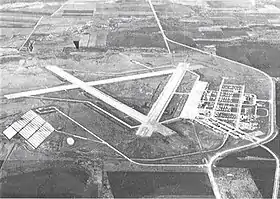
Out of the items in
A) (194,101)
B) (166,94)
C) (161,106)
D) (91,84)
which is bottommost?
(161,106)

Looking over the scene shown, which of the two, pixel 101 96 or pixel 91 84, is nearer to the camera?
pixel 101 96

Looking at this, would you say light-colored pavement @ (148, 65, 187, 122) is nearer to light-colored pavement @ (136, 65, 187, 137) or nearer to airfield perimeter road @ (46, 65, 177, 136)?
light-colored pavement @ (136, 65, 187, 137)

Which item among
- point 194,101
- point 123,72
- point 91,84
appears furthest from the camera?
point 123,72

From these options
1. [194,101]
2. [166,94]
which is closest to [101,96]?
[166,94]

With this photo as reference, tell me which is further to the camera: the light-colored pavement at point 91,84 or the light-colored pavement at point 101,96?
the light-colored pavement at point 91,84

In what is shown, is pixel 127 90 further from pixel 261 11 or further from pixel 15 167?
pixel 261 11

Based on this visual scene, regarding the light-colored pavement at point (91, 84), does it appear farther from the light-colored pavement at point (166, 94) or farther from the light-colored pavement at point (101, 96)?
the light-colored pavement at point (166, 94)

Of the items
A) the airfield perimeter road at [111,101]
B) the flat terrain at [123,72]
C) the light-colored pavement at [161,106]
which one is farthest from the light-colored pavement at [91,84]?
the light-colored pavement at [161,106]

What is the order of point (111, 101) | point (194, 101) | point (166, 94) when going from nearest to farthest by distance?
point (111, 101)
point (194, 101)
point (166, 94)

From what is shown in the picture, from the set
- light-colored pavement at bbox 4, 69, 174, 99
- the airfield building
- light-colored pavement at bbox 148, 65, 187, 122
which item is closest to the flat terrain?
light-colored pavement at bbox 4, 69, 174, 99

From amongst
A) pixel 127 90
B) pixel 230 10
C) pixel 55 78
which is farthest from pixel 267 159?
pixel 230 10

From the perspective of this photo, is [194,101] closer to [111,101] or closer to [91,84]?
[111,101]
